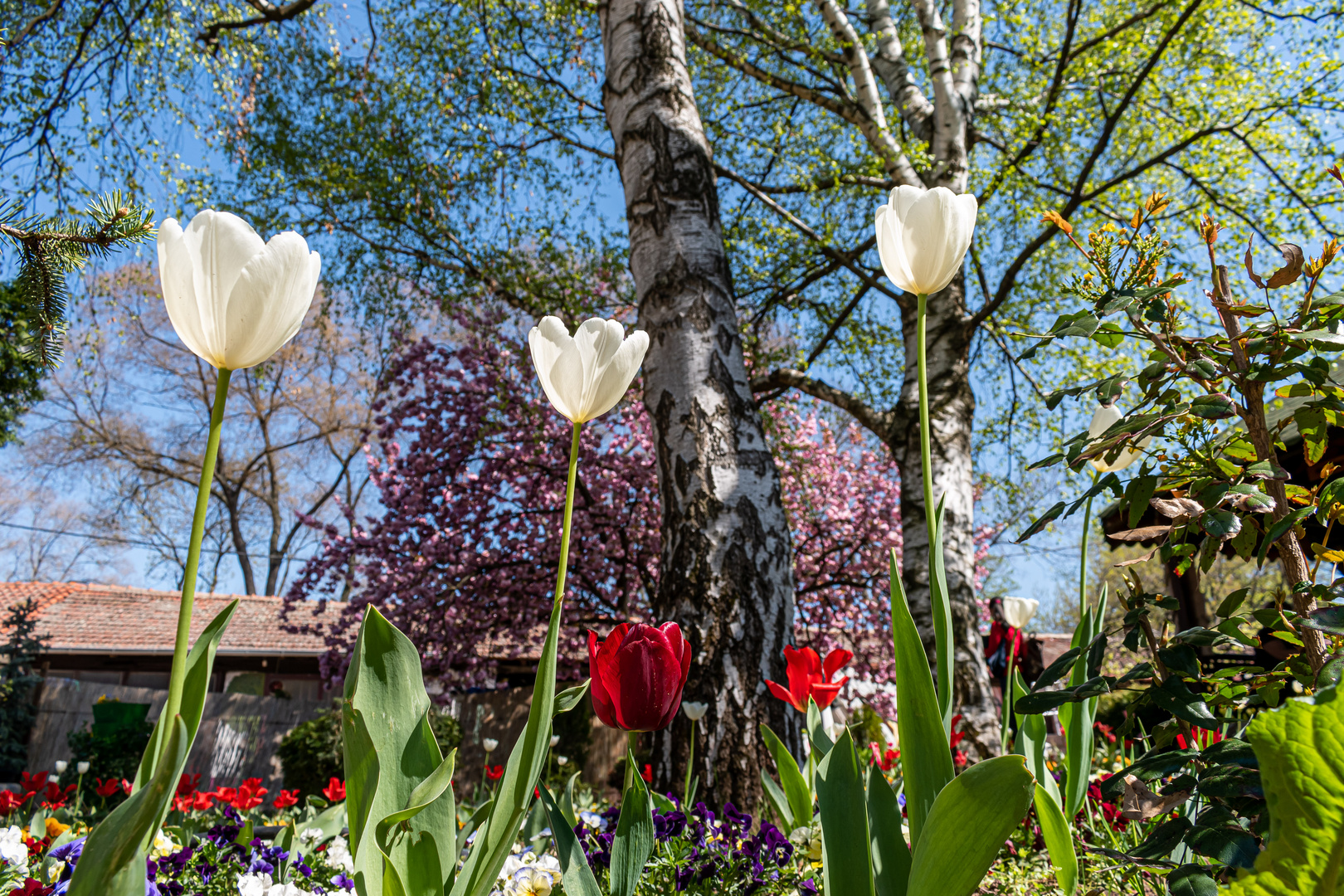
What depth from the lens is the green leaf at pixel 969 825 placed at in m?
0.66

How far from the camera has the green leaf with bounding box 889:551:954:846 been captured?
816mm

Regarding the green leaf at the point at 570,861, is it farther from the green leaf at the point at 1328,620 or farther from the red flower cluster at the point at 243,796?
the red flower cluster at the point at 243,796

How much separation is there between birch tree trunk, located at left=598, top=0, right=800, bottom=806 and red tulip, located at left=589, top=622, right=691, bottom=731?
1310 millimetres

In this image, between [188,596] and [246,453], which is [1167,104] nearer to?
[188,596]

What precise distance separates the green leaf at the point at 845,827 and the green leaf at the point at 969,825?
0.13 m

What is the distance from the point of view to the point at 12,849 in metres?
1.37

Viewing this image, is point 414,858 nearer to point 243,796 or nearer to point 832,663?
point 832,663

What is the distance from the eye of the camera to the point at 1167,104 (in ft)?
23.1

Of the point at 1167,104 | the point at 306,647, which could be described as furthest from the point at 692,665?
the point at 306,647

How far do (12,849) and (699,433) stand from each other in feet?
6.43

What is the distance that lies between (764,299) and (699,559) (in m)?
5.01

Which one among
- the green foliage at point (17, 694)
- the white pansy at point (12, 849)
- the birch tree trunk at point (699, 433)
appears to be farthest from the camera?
the green foliage at point (17, 694)

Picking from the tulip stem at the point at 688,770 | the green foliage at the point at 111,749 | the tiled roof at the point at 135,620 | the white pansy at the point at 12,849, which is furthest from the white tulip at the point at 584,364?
the tiled roof at the point at 135,620

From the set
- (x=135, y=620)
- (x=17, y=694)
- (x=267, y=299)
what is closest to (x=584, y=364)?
(x=267, y=299)
